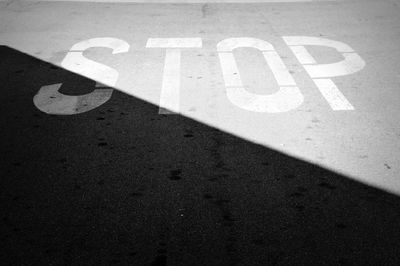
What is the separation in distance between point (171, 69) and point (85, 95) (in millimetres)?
1445

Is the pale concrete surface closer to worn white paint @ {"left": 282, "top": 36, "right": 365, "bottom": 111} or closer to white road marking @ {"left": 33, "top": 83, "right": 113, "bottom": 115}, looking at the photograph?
worn white paint @ {"left": 282, "top": 36, "right": 365, "bottom": 111}

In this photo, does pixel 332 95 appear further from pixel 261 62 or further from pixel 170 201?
pixel 170 201

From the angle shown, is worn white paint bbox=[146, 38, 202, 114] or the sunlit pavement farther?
worn white paint bbox=[146, 38, 202, 114]

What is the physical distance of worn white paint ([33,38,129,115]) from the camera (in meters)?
5.29

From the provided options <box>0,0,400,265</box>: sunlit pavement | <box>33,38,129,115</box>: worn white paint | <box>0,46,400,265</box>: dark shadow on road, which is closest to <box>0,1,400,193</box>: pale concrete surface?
<box>0,0,400,265</box>: sunlit pavement

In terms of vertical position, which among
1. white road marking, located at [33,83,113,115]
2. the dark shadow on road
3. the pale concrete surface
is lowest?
the pale concrete surface

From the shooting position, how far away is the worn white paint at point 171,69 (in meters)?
5.39

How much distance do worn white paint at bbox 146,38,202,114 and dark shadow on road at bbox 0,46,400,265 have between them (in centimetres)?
41

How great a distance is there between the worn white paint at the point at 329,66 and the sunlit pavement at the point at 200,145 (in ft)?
0.10

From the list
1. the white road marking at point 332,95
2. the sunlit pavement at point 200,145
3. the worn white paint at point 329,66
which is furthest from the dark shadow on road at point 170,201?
the worn white paint at point 329,66

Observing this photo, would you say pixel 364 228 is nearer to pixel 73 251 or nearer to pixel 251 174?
pixel 251 174

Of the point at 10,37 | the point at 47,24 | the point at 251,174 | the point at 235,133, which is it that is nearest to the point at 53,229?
the point at 251,174

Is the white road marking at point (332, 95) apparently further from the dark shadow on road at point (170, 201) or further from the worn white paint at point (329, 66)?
the dark shadow on road at point (170, 201)

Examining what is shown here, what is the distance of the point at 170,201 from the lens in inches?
144
